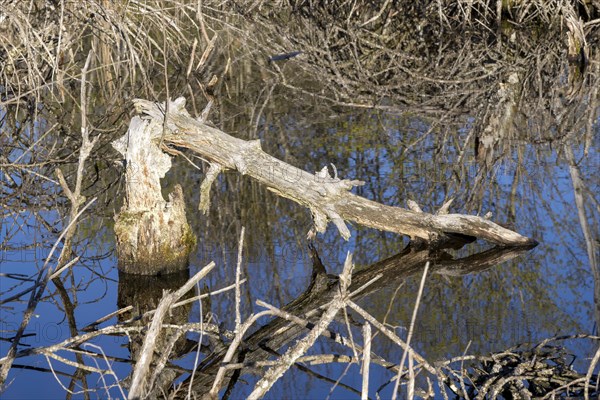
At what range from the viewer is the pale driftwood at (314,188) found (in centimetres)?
635

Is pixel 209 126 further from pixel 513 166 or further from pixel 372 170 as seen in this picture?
pixel 513 166

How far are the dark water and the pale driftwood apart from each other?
0.28m

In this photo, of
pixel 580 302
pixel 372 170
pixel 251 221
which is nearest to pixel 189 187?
pixel 251 221

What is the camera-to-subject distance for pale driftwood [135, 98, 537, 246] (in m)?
6.35

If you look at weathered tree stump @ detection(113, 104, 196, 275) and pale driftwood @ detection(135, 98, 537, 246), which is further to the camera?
pale driftwood @ detection(135, 98, 537, 246)

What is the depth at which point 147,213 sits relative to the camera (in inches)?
246

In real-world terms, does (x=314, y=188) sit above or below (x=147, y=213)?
above

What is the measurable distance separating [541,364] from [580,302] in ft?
6.90

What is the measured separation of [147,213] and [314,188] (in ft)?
3.76

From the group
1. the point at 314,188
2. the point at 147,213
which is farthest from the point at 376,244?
the point at 147,213

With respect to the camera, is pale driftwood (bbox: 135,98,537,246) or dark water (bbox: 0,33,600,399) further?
pale driftwood (bbox: 135,98,537,246)

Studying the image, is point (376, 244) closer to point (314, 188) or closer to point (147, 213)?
point (314, 188)

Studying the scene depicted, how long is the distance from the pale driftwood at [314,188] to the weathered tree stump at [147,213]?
0.49ft

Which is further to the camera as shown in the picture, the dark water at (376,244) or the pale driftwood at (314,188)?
the pale driftwood at (314,188)
